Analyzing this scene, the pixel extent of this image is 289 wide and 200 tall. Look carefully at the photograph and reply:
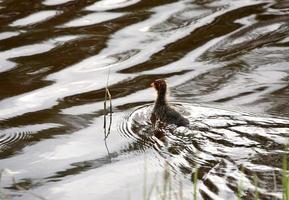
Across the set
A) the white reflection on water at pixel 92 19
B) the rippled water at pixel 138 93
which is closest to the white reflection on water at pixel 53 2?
the rippled water at pixel 138 93

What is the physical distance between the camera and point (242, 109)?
6156 millimetres

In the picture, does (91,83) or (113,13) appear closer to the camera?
(91,83)

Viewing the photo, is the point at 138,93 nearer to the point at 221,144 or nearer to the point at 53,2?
the point at 221,144

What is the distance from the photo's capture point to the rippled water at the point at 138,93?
502 centimetres

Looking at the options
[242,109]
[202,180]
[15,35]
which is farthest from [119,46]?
[202,180]

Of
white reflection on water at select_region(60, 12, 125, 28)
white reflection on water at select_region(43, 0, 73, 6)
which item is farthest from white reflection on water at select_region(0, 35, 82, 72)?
white reflection on water at select_region(43, 0, 73, 6)

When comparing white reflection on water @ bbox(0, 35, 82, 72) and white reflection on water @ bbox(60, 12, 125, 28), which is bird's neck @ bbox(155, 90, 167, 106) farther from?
white reflection on water @ bbox(60, 12, 125, 28)

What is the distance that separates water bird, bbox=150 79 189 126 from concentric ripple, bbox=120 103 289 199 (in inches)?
2.2

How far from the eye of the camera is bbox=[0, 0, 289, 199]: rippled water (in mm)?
5020

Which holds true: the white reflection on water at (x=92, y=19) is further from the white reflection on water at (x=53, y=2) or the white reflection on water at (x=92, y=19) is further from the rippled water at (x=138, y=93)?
the white reflection on water at (x=53, y=2)

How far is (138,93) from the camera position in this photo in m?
6.66

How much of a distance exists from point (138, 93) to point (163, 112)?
667 millimetres

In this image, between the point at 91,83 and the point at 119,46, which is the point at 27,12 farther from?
the point at 91,83

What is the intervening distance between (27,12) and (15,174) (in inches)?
154
